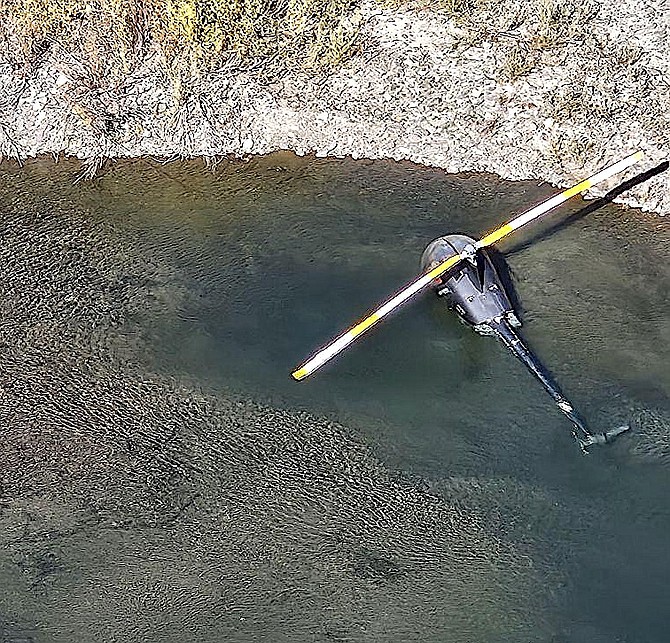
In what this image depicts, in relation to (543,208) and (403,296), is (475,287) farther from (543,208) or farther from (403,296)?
(543,208)

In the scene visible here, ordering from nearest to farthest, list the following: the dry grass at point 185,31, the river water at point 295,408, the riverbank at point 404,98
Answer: the river water at point 295,408, the riverbank at point 404,98, the dry grass at point 185,31

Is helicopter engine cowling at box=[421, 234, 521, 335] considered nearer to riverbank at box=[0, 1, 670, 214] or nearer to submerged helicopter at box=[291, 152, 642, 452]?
submerged helicopter at box=[291, 152, 642, 452]

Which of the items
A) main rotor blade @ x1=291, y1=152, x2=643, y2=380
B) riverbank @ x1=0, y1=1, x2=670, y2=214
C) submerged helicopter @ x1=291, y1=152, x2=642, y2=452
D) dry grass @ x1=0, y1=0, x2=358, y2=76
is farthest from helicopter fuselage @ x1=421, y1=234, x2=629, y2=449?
dry grass @ x1=0, y1=0, x2=358, y2=76

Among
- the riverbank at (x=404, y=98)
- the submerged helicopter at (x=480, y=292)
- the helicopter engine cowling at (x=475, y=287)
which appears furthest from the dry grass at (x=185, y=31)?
the submerged helicopter at (x=480, y=292)

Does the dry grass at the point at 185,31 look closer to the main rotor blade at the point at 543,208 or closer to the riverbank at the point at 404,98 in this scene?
the riverbank at the point at 404,98

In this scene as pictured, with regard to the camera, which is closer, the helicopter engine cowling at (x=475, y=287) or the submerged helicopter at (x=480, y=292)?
the submerged helicopter at (x=480, y=292)

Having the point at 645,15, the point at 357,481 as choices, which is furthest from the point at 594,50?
the point at 357,481

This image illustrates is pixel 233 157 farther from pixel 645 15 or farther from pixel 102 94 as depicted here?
pixel 645 15
